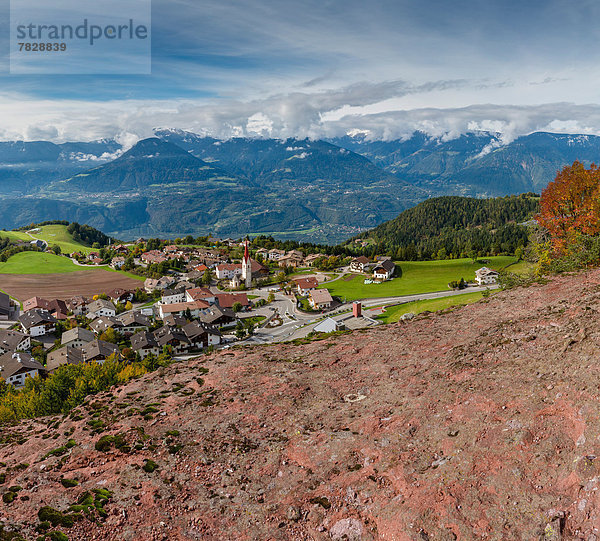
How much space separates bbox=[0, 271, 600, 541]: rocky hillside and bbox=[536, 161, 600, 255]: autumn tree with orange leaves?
44.8ft

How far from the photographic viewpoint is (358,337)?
75.3ft

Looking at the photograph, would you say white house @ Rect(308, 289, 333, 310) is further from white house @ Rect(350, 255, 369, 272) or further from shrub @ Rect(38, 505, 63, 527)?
shrub @ Rect(38, 505, 63, 527)

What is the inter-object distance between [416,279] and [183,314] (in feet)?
221

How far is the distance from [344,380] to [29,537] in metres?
12.1

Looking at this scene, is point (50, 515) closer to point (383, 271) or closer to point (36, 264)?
point (383, 271)

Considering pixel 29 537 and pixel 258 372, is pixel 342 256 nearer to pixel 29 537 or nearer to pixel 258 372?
pixel 258 372

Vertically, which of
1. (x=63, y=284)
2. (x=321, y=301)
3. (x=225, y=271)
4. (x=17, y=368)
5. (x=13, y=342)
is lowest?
(x=17, y=368)

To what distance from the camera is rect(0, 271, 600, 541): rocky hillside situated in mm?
8898

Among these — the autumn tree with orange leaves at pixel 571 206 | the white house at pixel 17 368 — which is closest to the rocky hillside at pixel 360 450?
the autumn tree with orange leaves at pixel 571 206

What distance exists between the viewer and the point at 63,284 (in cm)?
13138

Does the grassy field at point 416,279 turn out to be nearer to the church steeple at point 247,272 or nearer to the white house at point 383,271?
the white house at point 383,271

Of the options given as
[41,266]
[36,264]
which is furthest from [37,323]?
[36,264]

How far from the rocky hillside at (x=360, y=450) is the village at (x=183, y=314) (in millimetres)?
34973

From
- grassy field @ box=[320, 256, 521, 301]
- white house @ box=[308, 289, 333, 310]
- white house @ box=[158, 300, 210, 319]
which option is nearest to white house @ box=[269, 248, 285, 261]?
grassy field @ box=[320, 256, 521, 301]
